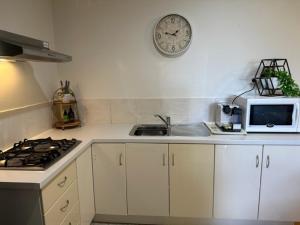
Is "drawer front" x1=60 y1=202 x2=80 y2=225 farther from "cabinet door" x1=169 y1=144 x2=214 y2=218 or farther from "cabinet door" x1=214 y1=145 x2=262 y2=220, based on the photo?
"cabinet door" x1=214 y1=145 x2=262 y2=220

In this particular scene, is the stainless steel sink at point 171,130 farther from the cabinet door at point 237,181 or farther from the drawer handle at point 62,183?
the drawer handle at point 62,183

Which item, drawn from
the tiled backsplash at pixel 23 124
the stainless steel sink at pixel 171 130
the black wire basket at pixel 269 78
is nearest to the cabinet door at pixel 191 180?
the stainless steel sink at pixel 171 130

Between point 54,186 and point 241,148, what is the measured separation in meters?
1.42

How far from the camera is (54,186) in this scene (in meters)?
1.32

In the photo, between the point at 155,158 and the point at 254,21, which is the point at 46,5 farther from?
the point at 254,21

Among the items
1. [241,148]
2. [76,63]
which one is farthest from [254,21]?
[76,63]

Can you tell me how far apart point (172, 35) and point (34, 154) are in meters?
1.67

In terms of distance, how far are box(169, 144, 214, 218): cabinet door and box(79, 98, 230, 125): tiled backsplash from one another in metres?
0.61

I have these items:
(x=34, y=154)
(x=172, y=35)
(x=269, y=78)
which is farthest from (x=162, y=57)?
(x=34, y=154)

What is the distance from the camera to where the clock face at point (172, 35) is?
89.0 inches

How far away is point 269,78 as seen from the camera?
2096mm

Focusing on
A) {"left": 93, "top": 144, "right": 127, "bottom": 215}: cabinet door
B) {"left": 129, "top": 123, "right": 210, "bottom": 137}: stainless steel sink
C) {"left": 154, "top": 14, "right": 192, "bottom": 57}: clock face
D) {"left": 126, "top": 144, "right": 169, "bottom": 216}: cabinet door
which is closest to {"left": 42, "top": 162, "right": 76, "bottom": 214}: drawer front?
{"left": 93, "top": 144, "right": 127, "bottom": 215}: cabinet door

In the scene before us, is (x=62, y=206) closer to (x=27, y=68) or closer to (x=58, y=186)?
(x=58, y=186)

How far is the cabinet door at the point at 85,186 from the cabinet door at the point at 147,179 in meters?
0.33
